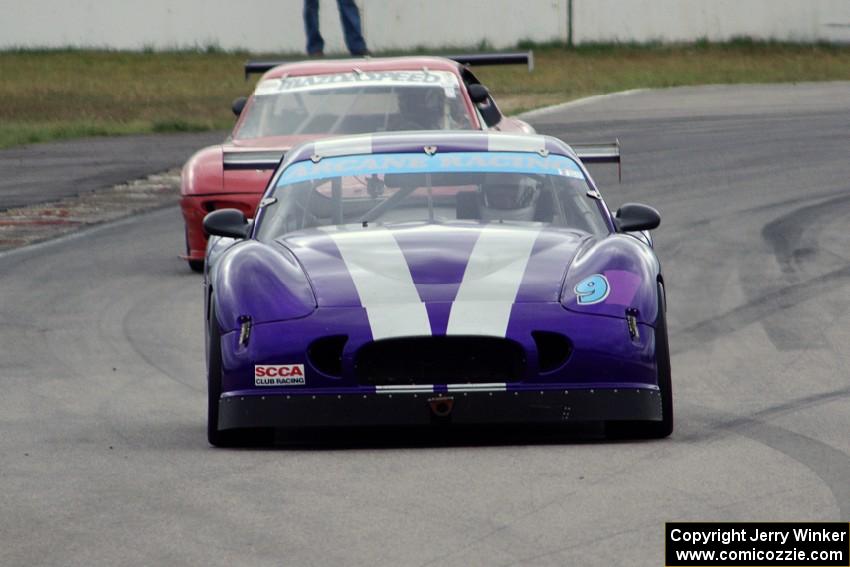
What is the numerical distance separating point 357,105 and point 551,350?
269 inches

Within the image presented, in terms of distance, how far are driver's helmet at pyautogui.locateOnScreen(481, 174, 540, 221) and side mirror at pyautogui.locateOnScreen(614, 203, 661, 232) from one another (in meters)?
0.37

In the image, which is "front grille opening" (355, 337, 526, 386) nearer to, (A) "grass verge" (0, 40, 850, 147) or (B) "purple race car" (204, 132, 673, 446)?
(B) "purple race car" (204, 132, 673, 446)

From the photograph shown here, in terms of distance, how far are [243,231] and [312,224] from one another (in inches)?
11.3

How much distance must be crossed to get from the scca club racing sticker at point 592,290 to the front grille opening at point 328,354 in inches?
34.2

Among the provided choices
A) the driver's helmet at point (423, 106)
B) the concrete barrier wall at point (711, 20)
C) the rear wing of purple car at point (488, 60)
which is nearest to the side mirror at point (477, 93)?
the driver's helmet at point (423, 106)

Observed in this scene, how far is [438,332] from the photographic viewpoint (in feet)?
22.4

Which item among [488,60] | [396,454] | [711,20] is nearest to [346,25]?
[711,20]

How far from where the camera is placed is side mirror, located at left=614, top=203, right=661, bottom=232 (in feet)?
26.1

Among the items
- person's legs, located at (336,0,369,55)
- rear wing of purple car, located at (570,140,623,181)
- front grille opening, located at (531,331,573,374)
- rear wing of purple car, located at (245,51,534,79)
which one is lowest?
person's legs, located at (336,0,369,55)

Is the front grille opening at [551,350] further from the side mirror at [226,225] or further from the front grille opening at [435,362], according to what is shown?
the side mirror at [226,225]

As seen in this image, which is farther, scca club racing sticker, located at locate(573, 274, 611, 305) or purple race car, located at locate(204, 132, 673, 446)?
scca club racing sticker, located at locate(573, 274, 611, 305)

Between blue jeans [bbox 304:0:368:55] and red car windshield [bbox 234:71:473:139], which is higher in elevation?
red car windshield [bbox 234:71:473:139]

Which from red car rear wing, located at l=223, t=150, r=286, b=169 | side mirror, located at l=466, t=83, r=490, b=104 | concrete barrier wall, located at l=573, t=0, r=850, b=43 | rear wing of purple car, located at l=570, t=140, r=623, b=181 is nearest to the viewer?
rear wing of purple car, located at l=570, t=140, r=623, b=181

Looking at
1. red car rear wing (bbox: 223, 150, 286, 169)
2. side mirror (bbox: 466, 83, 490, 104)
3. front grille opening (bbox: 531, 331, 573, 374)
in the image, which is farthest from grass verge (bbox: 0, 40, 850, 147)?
front grille opening (bbox: 531, 331, 573, 374)
